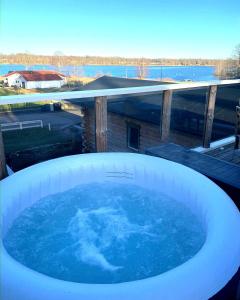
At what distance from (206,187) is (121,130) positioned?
427cm

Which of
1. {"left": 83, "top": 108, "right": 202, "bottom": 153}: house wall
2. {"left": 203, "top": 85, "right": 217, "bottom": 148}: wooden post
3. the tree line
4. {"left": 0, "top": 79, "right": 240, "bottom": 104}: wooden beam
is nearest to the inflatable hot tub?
{"left": 0, "top": 79, "right": 240, "bottom": 104}: wooden beam

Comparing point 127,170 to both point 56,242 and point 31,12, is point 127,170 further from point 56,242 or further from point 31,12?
point 31,12

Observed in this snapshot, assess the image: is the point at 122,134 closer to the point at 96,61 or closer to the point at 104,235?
the point at 104,235

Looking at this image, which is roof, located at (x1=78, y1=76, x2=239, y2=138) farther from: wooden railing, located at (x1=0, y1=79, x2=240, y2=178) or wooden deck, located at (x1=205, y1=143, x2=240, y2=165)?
wooden railing, located at (x1=0, y1=79, x2=240, y2=178)

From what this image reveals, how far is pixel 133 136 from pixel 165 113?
2.99m

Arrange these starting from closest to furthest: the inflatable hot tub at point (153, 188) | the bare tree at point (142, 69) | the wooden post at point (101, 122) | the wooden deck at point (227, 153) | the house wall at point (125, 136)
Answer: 1. the inflatable hot tub at point (153, 188)
2. the wooden post at point (101, 122)
3. the wooden deck at point (227, 153)
4. the house wall at point (125, 136)
5. the bare tree at point (142, 69)

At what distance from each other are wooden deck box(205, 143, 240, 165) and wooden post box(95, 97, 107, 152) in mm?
2182

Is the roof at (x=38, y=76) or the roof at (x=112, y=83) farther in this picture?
the roof at (x=38, y=76)

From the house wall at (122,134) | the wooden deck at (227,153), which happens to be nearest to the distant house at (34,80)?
the house wall at (122,134)

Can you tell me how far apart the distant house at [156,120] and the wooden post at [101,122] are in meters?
1.35

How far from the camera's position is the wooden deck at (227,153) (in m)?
4.63

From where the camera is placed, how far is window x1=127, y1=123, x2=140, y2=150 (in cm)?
704

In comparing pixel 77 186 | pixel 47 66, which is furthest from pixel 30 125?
pixel 47 66

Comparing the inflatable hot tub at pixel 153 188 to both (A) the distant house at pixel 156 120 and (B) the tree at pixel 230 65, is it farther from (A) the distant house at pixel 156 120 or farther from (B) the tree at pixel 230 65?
(B) the tree at pixel 230 65
